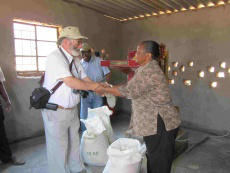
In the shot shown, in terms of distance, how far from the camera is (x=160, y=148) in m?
1.94

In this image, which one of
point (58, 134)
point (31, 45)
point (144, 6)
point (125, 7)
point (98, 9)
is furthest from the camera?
point (98, 9)

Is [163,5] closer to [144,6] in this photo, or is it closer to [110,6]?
[144,6]

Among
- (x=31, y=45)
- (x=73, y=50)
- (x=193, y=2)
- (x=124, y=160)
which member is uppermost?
(x=193, y=2)

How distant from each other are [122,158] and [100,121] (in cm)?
88

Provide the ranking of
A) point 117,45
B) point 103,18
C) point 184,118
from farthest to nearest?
point 117,45 < point 103,18 < point 184,118

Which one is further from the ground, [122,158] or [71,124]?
[71,124]

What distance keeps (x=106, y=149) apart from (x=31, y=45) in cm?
252

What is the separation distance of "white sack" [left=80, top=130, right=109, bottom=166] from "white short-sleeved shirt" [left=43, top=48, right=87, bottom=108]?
776 mm

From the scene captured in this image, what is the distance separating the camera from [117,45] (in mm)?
6066

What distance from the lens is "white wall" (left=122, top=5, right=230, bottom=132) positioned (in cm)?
446

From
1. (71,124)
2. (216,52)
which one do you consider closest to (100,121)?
(71,124)

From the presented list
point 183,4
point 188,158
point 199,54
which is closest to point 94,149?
point 188,158

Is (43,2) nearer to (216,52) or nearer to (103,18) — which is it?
(103,18)

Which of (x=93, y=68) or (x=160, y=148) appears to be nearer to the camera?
(x=160, y=148)
